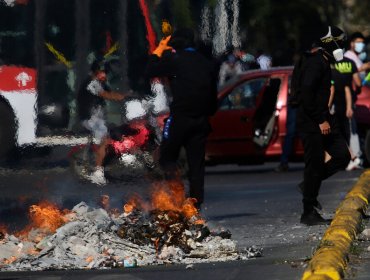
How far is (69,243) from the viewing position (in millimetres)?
11031

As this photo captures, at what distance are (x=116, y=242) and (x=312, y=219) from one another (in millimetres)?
2999

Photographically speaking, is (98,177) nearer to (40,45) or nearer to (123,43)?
(123,43)

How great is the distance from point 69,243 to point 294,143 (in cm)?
1162

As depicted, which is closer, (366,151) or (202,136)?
(202,136)

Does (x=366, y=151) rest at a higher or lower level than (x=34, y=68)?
lower

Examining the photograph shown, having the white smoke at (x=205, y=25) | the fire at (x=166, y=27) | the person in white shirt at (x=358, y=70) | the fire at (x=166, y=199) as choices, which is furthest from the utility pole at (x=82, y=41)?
the person in white shirt at (x=358, y=70)

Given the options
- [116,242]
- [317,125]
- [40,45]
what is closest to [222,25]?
[317,125]

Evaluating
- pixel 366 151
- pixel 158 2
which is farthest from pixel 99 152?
pixel 366 151

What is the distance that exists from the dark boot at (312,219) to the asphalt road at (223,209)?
0.12m

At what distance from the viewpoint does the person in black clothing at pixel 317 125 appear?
13336 millimetres

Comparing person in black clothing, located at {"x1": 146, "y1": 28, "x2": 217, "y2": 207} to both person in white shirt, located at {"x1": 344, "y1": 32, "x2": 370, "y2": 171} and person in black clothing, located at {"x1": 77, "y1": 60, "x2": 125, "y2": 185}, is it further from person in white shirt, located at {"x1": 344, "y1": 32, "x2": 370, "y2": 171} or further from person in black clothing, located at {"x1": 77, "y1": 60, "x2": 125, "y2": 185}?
person in white shirt, located at {"x1": 344, "y1": 32, "x2": 370, "y2": 171}

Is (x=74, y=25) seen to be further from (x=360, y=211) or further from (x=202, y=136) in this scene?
(x=360, y=211)

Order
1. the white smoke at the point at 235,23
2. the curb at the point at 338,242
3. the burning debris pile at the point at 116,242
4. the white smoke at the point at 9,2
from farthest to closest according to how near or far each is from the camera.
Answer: the white smoke at the point at 235,23 → the white smoke at the point at 9,2 → the burning debris pile at the point at 116,242 → the curb at the point at 338,242

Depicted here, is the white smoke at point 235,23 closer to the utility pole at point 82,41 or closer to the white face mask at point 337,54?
the white face mask at point 337,54
